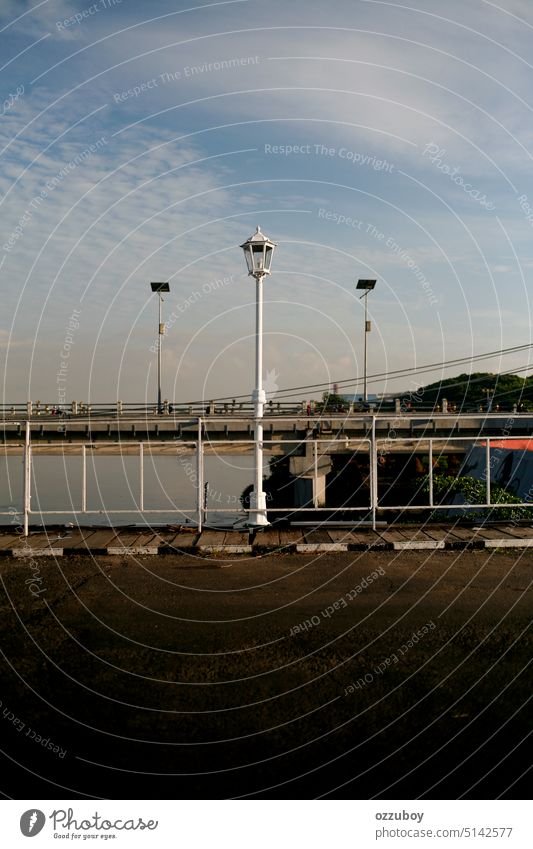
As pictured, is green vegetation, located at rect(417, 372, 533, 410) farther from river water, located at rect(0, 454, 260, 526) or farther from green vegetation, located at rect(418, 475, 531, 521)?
green vegetation, located at rect(418, 475, 531, 521)

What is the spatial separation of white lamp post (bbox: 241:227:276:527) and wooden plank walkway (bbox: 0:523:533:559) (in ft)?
2.17

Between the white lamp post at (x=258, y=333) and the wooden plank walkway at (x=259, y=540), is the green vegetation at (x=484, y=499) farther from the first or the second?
the white lamp post at (x=258, y=333)

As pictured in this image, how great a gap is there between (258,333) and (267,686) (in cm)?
769

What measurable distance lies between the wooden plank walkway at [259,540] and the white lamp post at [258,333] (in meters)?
0.66

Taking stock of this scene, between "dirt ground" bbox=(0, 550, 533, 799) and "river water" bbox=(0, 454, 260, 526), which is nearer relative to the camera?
"dirt ground" bbox=(0, 550, 533, 799)

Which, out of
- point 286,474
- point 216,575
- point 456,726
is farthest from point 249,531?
point 286,474

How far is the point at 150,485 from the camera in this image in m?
49.1

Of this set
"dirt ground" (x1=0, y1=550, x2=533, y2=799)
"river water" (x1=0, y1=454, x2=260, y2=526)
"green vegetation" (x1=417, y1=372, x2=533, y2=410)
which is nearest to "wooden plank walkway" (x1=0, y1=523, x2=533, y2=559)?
"dirt ground" (x1=0, y1=550, x2=533, y2=799)

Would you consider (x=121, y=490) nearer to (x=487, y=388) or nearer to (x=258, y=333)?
(x=258, y=333)

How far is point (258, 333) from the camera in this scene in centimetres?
1168

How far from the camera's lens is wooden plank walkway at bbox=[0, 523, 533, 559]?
9.59 m

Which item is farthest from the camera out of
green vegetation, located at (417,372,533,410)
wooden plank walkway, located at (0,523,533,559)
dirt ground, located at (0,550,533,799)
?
green vegetation, located at (417,372,533,410)

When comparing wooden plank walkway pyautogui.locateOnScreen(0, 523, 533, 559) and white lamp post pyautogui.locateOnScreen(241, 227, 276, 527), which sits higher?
white lamp post pyautogui.locateOnScreen(241, 227, 276, 527)
